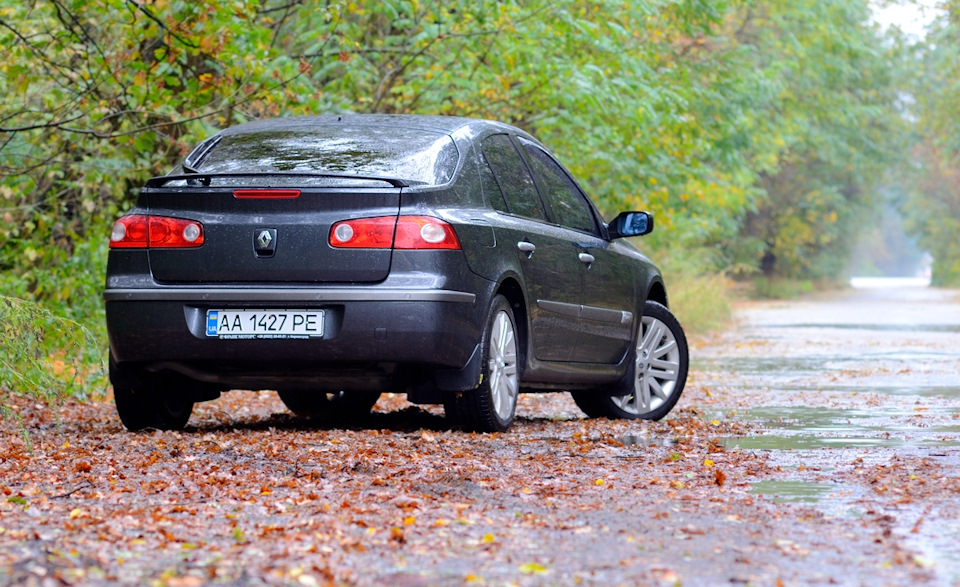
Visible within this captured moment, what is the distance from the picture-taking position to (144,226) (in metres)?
7.30

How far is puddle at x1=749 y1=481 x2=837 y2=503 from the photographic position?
215 inches

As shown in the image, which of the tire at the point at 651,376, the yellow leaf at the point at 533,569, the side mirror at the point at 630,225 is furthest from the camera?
the tire at the point at 651,376

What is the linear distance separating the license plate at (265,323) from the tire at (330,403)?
228 centimetres

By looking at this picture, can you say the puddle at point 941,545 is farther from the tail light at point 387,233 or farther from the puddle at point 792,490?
the tail light at point 387,233

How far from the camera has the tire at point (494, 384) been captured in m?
7.45

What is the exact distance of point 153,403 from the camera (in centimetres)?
785

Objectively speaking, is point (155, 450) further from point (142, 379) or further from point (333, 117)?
point (333, 117)

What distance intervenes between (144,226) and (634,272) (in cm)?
328

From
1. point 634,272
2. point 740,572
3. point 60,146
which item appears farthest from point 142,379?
point 60,146

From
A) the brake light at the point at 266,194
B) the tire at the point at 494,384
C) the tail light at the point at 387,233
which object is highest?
the brake light at the point at 266,194

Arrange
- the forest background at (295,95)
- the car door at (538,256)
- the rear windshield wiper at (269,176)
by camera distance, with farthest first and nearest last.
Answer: the forest background at (295,95)
the car door at (538,256)
the rear windshield wiper at (269,176)

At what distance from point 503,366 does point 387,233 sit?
111cm

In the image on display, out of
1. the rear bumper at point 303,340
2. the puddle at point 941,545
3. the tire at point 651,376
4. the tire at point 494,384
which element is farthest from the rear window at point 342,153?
the puddle at point 941,545

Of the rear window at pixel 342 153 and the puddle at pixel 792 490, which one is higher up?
the rear window at pixel 342 153
